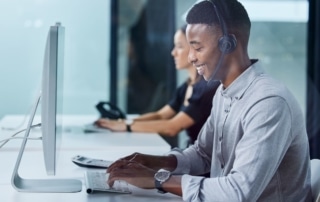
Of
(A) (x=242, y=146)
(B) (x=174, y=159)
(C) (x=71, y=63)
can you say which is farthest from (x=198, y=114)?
(C) (x=71, y=63)

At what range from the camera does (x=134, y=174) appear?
60.6 inches

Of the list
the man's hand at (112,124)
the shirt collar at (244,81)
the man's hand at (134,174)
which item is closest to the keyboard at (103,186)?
the man's hand at (134,174)

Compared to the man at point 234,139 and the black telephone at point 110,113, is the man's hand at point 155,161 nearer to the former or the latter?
the man at point 234,139

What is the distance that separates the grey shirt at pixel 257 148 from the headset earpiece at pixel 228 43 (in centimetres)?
9

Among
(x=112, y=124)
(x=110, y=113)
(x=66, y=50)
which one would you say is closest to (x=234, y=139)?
(x=112, y=124)

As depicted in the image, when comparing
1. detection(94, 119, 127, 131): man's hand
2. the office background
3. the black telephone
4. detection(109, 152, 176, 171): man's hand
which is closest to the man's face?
detection(109, 152, 176, 171): man's hand

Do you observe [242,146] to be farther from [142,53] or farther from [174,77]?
[142,53]

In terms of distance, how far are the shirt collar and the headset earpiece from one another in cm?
8

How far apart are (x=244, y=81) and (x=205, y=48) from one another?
6.8 inches

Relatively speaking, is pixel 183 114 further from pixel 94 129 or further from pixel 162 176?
pixel 162 176

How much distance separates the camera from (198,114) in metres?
2.69

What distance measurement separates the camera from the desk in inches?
59.3

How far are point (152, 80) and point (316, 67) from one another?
5.98 feet

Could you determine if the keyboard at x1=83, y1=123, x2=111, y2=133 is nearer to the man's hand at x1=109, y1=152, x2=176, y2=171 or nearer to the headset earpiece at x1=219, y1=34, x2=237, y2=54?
the man's hand at x1=109, y1=152, x2=176, y2=171
